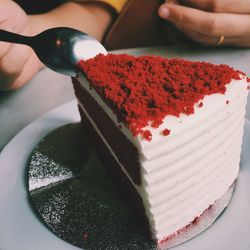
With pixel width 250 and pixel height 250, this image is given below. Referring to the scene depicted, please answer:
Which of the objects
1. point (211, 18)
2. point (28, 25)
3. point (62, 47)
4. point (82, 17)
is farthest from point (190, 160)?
point (82, 17)

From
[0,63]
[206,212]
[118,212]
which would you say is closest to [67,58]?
[0,63]

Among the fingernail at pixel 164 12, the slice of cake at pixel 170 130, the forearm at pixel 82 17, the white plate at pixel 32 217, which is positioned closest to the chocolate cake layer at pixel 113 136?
the slice of cake at pixel 170 130

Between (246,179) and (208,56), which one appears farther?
(208,56)

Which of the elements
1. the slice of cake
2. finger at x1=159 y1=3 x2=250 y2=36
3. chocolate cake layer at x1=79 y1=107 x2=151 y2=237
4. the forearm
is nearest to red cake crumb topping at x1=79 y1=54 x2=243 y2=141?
the slice of cake

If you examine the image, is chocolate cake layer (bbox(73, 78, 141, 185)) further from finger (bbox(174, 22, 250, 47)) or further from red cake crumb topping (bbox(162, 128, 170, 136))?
finger (bbox(174, 22, 250, 47))

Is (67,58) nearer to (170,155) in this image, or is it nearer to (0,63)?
(0,63)
